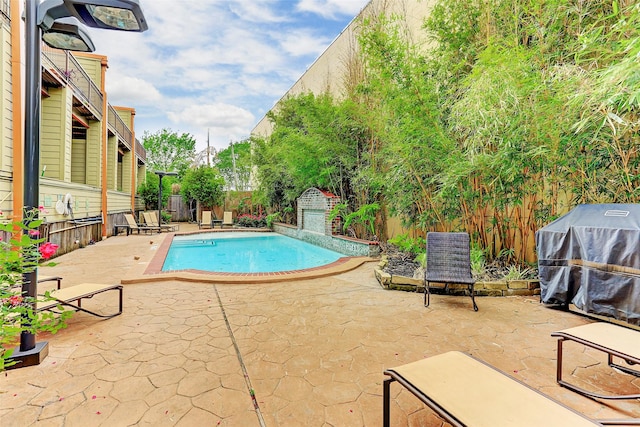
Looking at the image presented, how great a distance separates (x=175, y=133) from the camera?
31.0m

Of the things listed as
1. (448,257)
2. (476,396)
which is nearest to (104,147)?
(448,257)

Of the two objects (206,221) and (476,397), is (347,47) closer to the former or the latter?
(206,221)

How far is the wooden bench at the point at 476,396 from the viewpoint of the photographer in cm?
130

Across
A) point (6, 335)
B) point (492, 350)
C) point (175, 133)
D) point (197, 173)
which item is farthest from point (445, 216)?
point (175, 133)

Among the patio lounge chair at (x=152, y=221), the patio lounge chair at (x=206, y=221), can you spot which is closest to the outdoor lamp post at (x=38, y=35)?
the patio lounge chair at (x=152, y=221)

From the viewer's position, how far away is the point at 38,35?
2260 mm

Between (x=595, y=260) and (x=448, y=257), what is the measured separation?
152 cm

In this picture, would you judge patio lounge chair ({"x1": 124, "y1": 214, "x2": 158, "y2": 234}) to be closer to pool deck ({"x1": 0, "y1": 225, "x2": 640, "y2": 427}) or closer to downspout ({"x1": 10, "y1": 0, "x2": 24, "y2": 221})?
downspout ({"x1": 10, "y1": 0, "x2": 24, "y2": 221})

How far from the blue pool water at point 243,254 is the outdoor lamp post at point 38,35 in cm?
437

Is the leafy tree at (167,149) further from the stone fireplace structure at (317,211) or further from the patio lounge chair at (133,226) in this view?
the stone fireplace structure at (317,211)

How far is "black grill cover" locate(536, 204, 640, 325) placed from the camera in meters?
3.03

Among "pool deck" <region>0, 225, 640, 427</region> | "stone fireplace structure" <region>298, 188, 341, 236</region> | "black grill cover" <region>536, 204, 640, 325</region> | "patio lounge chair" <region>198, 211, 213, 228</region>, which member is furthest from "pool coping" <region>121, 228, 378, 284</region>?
"patio lounge chair" <region>198, 211, 213, 228</region>

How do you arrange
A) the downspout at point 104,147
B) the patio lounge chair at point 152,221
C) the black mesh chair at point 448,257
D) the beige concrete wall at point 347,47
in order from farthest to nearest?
the patio lounge chair at point 152,221
the downspout at point 104,147
the beige concrete wall at point 347,47
the black mesh chair at point 448,257

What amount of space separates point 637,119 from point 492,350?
2.76 metres
